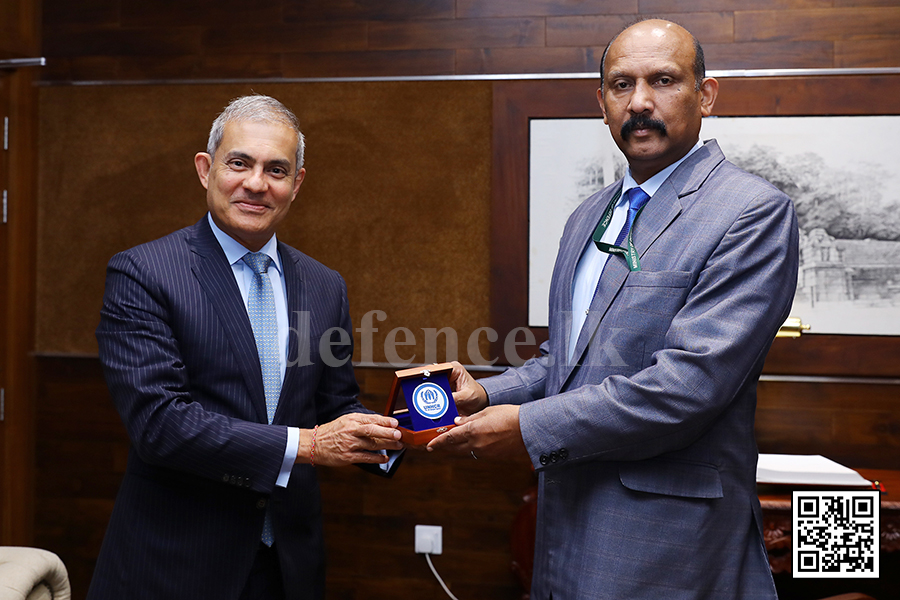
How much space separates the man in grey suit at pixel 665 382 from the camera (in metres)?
1.44

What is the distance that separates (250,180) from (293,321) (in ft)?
1.26

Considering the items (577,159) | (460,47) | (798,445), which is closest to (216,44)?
(460,47)

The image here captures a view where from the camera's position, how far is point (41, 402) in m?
3.38

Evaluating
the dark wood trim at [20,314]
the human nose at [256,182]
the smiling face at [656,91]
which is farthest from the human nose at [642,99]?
the dark wood trim at [20,314]

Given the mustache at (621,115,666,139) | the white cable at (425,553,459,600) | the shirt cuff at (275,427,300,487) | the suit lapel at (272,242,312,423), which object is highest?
the mustache at (621,115,666,139)

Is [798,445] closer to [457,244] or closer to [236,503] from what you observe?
[457,244]

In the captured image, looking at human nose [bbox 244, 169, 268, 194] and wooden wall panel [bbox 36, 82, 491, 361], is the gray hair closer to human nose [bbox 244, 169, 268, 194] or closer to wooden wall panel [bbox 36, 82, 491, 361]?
human nose [bbox 244, 169, 268, 194]

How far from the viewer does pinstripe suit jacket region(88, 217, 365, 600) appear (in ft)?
5.27

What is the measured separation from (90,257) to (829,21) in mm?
3556

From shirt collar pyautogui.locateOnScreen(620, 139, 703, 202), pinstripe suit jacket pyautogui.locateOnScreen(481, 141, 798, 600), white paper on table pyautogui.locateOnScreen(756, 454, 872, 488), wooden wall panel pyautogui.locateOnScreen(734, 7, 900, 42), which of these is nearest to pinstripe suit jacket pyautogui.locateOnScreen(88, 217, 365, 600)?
pinstripe suit jacket pyautogui.locateOnScreen(481, 141, 798, 600)

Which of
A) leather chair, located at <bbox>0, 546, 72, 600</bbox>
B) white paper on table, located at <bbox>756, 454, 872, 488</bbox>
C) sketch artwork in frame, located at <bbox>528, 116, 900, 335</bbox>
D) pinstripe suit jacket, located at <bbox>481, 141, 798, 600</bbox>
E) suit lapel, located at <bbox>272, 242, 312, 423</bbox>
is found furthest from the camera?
sketch artwork in frame, located at <bbox>528, 116, 900, 335</bbox>

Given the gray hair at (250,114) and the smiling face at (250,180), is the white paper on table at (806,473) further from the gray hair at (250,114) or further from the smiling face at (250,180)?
the gray hair at (250,114)

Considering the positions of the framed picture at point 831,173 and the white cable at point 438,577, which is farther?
the white cable at point 438,577

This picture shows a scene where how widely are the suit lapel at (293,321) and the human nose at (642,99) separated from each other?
99 cm
